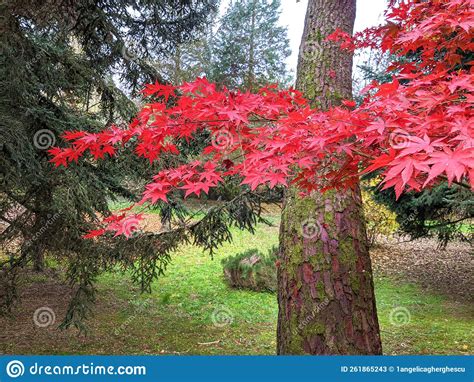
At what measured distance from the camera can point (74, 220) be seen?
5082 millimetres

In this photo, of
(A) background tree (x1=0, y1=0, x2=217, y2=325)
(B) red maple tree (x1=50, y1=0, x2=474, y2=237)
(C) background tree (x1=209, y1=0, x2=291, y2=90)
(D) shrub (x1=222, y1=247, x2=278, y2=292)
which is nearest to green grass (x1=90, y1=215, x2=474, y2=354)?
(D) shrub (x1=222, y1=247, x2=278, y2=292)

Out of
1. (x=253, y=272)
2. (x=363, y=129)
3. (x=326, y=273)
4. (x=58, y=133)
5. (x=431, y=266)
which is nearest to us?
(x=363, y=129)

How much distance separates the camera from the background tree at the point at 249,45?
15617 millimetres

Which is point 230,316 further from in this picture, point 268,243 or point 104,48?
point 268,243

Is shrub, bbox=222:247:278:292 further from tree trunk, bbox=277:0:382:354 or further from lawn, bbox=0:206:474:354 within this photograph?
tree trunk, bbox=277:0:382:354

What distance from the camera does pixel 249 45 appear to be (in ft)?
54.6

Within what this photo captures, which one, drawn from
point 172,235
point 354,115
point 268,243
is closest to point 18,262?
point 172,235

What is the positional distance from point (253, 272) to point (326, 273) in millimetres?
5492

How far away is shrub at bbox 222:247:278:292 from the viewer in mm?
8336

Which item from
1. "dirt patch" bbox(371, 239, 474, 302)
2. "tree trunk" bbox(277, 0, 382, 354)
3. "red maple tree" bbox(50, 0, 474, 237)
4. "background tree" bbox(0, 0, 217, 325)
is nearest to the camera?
"red maple tree" bbox(50, 0, 474, 237)

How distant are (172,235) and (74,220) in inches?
51.8

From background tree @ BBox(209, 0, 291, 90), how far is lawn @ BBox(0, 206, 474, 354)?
8233 mm

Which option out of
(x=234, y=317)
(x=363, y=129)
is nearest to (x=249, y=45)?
(x=234, y=317)

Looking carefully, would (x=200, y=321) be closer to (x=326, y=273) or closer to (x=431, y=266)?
(x=326, y=273)
